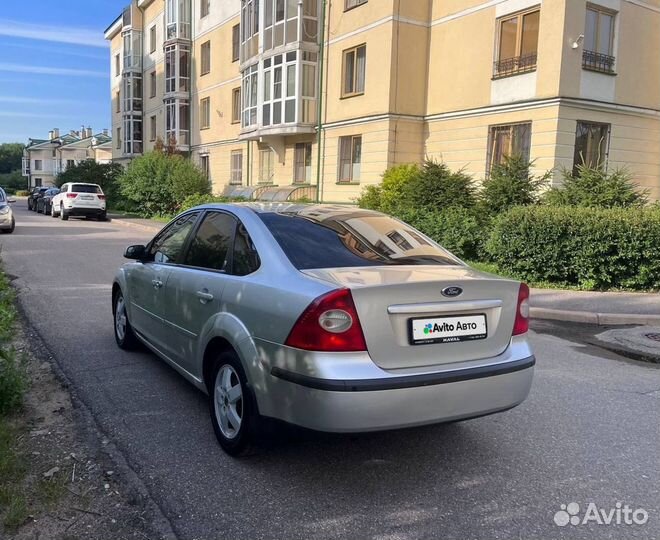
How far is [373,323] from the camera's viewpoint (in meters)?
3.15

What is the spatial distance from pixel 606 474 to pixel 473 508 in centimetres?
103

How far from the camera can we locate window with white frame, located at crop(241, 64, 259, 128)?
26.0 meters

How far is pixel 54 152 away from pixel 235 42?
82.0m

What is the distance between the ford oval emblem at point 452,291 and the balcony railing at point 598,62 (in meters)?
14.9

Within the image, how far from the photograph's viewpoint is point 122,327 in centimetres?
604

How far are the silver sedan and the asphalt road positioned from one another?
1.10ft

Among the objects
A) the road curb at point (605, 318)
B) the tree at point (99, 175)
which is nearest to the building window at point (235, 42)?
the tree at point (99, 175)

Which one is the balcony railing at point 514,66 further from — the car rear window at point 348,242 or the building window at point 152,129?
the building window at point 152,129

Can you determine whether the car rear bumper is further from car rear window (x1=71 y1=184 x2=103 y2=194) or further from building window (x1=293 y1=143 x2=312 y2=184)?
car rear window (x1=71 y1=184 x2=103 y2=194)

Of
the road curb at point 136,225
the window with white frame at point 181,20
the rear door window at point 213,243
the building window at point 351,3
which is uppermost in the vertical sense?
the window with white frame at point 181,20

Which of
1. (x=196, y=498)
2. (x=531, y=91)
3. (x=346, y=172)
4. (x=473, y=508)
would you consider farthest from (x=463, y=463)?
(x=346, y=172)

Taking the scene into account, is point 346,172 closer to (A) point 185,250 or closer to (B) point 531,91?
(B) point 531,91

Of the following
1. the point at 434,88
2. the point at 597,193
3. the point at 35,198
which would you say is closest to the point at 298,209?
the point at 597,193

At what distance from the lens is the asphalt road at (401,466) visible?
3010mm
